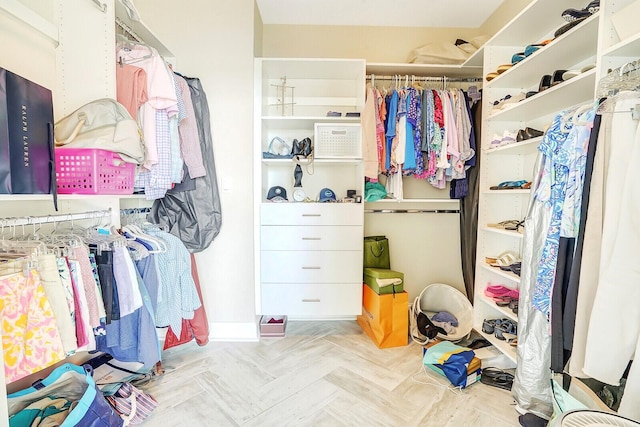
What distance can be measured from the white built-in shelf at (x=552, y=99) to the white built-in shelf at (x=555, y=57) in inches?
8.4

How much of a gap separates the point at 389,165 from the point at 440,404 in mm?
1548

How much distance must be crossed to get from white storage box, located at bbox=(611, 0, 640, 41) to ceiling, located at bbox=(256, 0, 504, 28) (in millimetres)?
1336

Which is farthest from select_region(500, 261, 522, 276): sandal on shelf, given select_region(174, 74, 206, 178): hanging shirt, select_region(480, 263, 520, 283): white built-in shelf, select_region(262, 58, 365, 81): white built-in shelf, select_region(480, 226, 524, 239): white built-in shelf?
select_region(174, 74, 206, 178): hanging shirt

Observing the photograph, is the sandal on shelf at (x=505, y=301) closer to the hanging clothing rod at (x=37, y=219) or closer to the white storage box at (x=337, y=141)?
the white storage box at (x=337, y=141)

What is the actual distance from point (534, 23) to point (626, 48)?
75 cm

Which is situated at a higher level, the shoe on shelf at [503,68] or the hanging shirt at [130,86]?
the shoe on shelf at [503,68]

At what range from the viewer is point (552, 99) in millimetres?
1647

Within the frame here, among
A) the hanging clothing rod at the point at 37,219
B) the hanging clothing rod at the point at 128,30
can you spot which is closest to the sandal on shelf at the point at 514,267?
the hanging clothing rod at the point at 37,219

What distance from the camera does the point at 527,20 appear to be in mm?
1725

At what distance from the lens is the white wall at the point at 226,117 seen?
2.15 m

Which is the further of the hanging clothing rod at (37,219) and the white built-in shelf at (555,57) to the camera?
the white built-in shelf at (555,57)

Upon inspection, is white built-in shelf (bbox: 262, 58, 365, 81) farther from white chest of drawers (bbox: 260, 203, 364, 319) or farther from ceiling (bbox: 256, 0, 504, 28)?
white chest of drawers (bbox: 260, 203, 364, 319)

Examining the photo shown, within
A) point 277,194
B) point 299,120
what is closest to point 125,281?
point 277,194

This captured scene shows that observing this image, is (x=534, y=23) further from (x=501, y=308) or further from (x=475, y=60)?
(x=501, y=308)
